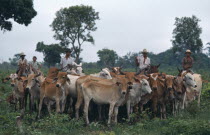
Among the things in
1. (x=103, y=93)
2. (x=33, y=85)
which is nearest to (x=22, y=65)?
(x=33, y=85)

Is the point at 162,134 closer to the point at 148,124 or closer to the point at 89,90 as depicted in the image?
the point at 148,124

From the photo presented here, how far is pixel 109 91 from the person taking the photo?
11.0m

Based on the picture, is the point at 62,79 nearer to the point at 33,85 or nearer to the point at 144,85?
the point at 33,85

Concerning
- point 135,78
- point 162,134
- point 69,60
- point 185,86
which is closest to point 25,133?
point 162,134

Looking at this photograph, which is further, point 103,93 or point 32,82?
point 32,82

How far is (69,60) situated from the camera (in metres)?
14.1

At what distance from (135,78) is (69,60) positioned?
3.63 meters

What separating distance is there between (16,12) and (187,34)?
28.3m

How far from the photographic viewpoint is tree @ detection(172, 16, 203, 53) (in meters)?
45.1

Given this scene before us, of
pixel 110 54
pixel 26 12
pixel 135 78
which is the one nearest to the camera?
pixel 135 78

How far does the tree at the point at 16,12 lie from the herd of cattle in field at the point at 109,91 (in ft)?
31.2

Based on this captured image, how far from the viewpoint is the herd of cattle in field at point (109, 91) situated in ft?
36.1

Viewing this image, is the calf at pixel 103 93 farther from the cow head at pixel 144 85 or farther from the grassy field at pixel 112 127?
the cow head at pixel 144 85

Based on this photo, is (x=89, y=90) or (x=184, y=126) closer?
(x=184, y=126)
